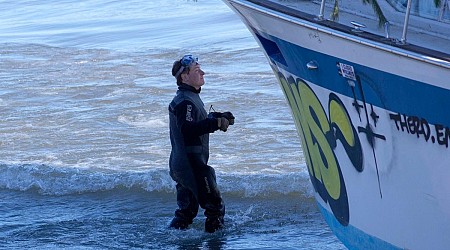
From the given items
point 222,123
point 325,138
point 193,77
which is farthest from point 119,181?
point 325,138

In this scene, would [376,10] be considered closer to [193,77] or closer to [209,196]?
[193,77]

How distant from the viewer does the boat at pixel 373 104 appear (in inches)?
214

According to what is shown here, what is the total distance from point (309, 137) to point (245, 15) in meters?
0.88

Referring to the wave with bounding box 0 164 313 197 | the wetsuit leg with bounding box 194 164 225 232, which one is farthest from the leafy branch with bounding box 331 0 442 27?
the wave with bounding box 0 164 313 197

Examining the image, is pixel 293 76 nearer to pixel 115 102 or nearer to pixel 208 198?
pixel 208 198

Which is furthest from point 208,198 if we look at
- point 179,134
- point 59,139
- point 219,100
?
point 219,100

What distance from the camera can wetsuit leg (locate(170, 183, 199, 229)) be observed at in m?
8.13

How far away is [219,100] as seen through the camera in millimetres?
13391

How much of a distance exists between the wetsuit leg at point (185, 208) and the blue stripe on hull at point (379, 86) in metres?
1.85

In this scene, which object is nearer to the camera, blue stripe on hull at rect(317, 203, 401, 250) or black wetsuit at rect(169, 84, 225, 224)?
blue stripe on hull at rect(317, 203, 401, 250)

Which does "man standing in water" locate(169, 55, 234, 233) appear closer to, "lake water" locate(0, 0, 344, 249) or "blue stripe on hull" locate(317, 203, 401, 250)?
"lake water" locate(0, 0, 344, 249)

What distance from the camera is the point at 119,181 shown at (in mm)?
9938

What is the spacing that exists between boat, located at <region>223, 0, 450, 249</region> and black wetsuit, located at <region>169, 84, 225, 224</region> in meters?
1.08

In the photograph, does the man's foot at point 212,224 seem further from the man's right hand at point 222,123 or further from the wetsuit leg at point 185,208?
the man's right hand at point 222,123
